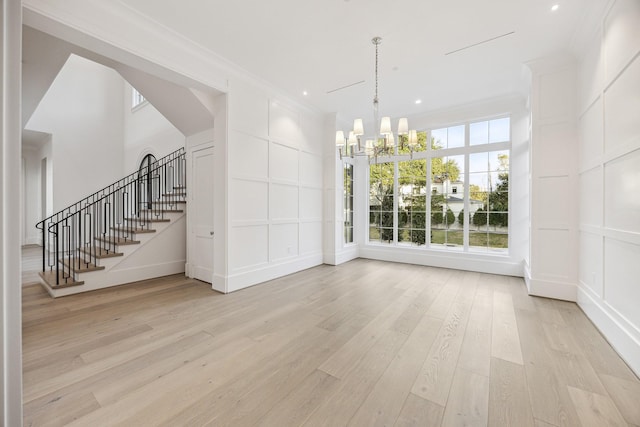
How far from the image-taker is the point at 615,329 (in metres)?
2.36

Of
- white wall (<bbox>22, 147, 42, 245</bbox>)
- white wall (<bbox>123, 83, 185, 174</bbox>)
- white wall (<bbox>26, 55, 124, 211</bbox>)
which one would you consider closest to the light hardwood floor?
white wall (<bbox>123, 83, 185, 174</bbox>)

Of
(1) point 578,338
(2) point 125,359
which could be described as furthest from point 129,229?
(1) point 578,338

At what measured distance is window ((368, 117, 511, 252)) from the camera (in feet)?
16.7

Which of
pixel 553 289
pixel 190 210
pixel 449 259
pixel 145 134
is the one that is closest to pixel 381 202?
pixel 449 259

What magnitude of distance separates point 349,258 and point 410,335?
12.1ft

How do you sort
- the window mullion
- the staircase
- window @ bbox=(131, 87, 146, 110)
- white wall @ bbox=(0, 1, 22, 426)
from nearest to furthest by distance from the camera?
white wall @ bbox=(0, 1, 22, 426), the staircase, the window mullion, window @ bbox=(131, 87, 146, 110)

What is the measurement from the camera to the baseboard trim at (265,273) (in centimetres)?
391

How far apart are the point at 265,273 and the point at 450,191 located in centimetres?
418

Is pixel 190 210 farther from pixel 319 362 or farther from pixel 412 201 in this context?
pixel 412 201

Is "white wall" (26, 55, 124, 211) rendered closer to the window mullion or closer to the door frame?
the door frame

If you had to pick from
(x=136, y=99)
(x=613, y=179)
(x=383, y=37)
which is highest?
(x=136, y=99)

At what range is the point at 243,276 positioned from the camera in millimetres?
4078

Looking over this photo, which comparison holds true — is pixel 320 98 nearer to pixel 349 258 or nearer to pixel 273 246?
pixel 273 246

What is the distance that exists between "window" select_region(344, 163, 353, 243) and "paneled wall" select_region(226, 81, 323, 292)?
790 mm
